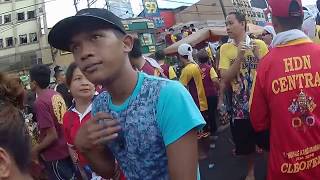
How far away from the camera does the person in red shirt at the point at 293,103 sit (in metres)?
2.66

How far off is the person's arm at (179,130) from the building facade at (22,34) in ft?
164

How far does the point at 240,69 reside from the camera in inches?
177

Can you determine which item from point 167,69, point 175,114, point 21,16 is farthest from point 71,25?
point 21,16

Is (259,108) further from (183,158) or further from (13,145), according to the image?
(13,145)

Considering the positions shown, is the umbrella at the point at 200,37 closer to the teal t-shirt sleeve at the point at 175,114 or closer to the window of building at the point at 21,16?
the teal t-shirt sleeve at the point at 175,114

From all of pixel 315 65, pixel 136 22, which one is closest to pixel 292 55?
pixel 315 65

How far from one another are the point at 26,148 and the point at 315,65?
1.84 metres

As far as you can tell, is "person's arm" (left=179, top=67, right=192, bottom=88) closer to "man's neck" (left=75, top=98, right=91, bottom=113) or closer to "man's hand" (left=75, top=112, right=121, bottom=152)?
"man's neck" (left=75, top=98, right=91, bottom=113)

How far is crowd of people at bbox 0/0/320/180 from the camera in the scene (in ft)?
5.57

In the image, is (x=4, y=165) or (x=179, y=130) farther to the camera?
(x=179, y=130)

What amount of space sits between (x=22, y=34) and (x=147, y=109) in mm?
54324

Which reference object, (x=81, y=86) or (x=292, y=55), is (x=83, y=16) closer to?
(x=292, y=55)

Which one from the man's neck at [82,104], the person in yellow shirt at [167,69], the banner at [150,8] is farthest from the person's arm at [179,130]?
the banner at [150,8]

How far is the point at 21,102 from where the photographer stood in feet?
6.43
